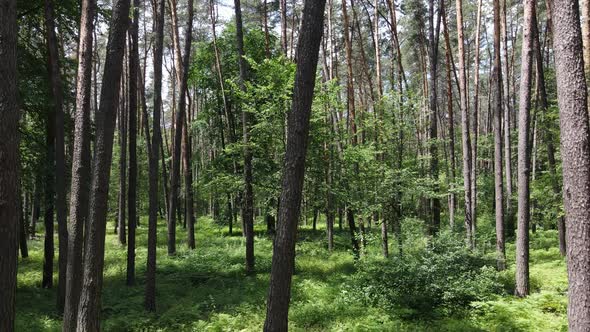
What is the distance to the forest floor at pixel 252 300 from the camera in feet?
27.6

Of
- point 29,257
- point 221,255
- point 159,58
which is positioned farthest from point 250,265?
point 29,257

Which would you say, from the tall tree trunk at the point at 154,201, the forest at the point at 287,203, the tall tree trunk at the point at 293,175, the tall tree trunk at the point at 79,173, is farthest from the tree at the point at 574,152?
the tall tree trunk at the point at 154,201

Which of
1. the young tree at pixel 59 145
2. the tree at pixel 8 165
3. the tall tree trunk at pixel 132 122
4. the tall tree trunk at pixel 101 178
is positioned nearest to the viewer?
the tree at pixel 8 165

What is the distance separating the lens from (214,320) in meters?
9.41

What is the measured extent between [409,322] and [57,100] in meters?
9.43

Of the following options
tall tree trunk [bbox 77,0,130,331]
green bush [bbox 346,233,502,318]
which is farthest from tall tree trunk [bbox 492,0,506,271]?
tall tree trunk [bbox 77,0,130,331]

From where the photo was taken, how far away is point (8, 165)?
4.50 meters

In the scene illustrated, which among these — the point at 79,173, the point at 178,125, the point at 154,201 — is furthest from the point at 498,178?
the point at 178,125

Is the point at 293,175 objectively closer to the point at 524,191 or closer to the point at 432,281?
the point at 432,281

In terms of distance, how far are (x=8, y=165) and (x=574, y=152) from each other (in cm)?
656

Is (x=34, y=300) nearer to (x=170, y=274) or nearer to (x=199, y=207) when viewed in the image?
(x=170, y=274)

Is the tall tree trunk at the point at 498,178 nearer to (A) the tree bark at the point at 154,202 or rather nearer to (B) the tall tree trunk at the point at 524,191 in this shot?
(B) the tall tree trunk at the point at 524,191

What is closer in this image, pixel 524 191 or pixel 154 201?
pixel 524 191

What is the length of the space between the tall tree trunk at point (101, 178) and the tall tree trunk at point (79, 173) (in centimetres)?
55
